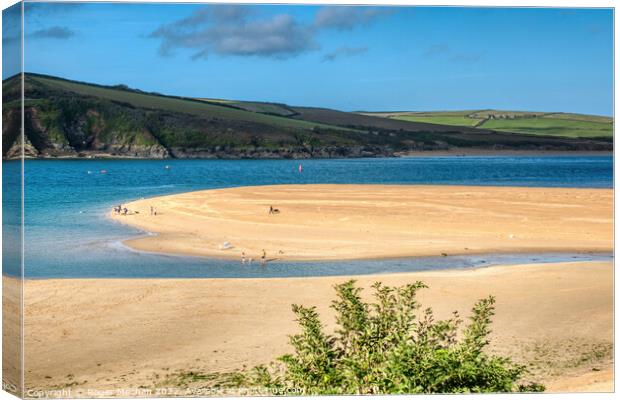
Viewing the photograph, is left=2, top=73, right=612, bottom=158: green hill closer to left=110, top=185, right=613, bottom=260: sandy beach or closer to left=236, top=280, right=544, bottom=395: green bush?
left=110, top=185, right=613, bottom=260: sandy beach

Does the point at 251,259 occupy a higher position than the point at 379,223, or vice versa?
the point at 379,223

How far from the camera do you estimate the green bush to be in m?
6.16

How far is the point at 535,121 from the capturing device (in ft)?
32.1

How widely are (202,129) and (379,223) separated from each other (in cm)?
526

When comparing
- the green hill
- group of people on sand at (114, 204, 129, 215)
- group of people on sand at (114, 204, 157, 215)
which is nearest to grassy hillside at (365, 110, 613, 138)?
the green hill

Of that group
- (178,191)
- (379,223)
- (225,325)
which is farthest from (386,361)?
(178,191)

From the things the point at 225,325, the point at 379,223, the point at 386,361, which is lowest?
the point at 225,325

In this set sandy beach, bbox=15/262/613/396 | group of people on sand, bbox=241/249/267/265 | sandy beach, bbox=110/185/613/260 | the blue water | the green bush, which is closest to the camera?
the green bush

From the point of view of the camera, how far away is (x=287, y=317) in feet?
26.7

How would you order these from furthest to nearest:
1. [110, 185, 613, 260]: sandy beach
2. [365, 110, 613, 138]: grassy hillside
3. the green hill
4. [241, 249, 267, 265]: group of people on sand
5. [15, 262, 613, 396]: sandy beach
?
[110, 185, 613, 260]: sandy beach → [241, 249, 267, 265]: group of people on sand → the green hill → [365, 110, 613, 138]: grassy hillside → [15, 262, 613, 396]: sandy beach

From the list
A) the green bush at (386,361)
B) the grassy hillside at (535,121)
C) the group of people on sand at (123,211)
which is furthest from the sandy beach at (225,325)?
the group of people on sand at (123,211)

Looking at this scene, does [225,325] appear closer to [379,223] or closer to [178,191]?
[379,223]

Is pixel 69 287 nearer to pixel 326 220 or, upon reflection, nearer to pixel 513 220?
pixel 326 220

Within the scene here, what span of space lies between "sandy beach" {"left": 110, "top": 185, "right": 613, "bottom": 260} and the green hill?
1.50 meters
